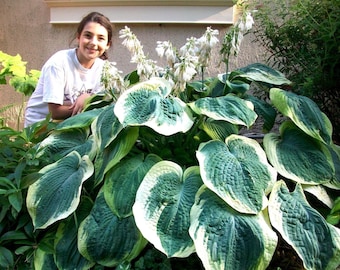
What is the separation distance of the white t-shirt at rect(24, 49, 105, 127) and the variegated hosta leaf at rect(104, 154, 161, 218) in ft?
3.64

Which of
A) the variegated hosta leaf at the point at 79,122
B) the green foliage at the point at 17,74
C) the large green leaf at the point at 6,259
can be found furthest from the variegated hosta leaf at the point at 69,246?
the green foliage at the point at 17,74

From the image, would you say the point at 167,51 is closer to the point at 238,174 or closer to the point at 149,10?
the point at 238,174

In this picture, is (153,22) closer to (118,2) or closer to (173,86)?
(118,2)

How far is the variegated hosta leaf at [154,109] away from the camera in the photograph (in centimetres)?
164

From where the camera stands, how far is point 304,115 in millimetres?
1902

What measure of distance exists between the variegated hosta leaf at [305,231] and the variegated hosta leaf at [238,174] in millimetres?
91

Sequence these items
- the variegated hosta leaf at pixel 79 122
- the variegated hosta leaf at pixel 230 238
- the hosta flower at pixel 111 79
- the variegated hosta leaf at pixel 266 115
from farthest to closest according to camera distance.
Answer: the variegated hosta leaf at pixel 266 115
the variegated hosta leaf at pixel 79 122
the hosta flower at pixel 111 79
the variegated hosta leaf at pixel 230 238

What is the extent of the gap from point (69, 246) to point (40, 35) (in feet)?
9.63

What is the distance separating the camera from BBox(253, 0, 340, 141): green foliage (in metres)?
2.15

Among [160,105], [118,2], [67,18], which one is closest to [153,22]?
[118,2]

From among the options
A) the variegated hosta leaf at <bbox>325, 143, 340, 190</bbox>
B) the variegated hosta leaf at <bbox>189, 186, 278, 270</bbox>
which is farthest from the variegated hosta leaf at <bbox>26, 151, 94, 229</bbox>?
the variegated hosta leaf at <bbox>325, 143, 340, 190</bbox>

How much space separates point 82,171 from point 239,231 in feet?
2.22

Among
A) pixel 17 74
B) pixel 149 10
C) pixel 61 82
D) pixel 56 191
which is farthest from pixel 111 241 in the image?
pixel 149 10

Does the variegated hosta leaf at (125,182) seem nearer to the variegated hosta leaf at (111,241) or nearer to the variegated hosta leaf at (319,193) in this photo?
the variegated hosta leaf at (111,241)
